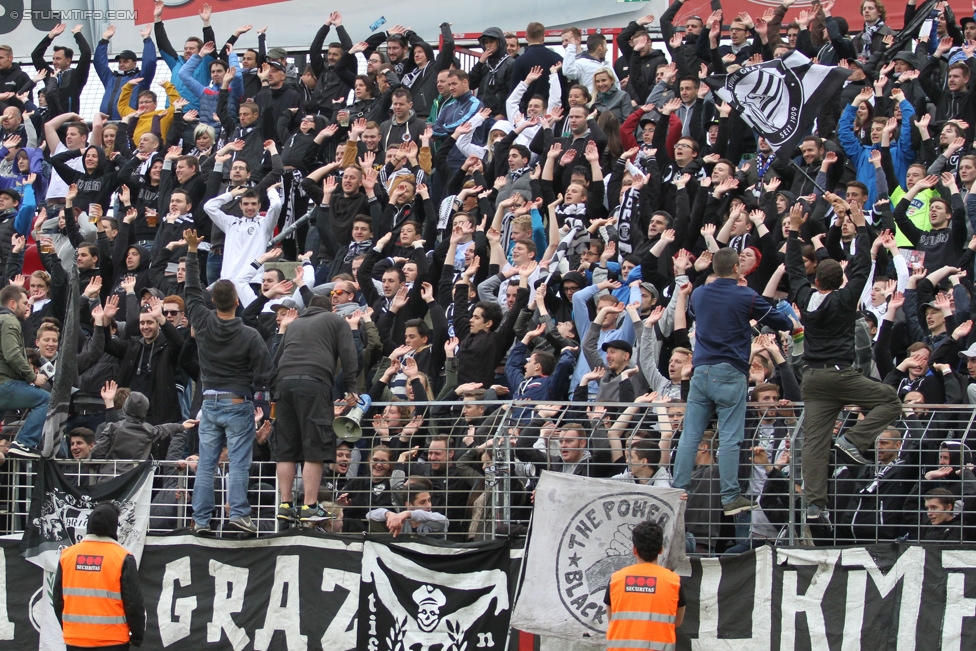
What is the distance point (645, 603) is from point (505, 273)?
224 inches

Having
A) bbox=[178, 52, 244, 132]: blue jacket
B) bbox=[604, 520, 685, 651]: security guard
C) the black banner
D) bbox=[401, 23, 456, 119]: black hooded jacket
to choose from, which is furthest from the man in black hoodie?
bbox=[604, 520, 685, 651]: security guard

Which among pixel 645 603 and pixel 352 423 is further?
pixel 352 423

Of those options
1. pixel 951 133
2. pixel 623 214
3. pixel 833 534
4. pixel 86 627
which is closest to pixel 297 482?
pixel 86 627

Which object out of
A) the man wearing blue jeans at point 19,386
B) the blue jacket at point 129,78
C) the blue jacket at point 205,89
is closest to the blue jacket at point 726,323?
the man wearing blue jeans at point 19,386

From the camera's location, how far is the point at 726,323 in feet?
34.5

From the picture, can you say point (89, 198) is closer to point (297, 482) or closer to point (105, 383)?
point (105, 383)

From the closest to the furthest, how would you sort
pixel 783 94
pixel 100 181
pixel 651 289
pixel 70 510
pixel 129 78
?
pixel 70 510
pixel 651 289
pixel 783 94
pixel 100 181
pixel 129 78

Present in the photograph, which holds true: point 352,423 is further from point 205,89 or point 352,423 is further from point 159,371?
point 205,89

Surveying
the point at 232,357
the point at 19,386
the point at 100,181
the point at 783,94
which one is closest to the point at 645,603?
the point at 232,357

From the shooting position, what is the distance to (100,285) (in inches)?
626

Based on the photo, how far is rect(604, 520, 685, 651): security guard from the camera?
30.8 feet

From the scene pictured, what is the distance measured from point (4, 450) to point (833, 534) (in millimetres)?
6783

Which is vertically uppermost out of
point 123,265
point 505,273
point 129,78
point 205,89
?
point 129,78

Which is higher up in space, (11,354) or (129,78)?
(129,78)
